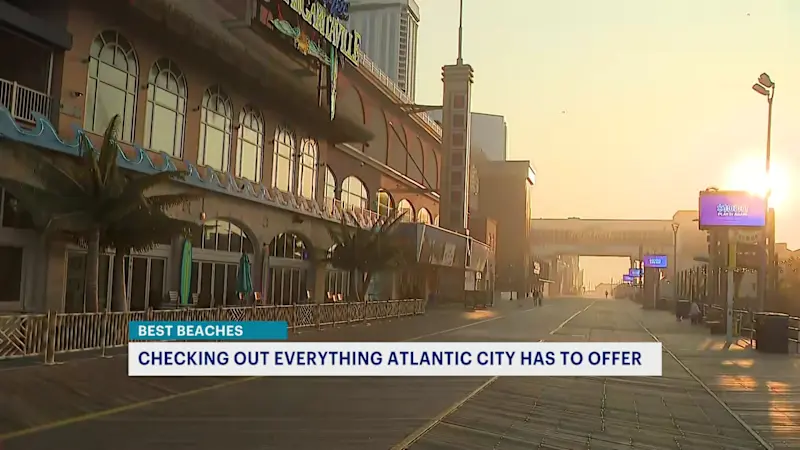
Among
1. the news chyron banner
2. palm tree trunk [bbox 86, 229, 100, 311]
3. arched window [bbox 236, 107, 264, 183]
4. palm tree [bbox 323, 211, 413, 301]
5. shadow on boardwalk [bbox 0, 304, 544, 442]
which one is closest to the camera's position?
shadow on boardwalk [bbox 0, 304, 544, 442]

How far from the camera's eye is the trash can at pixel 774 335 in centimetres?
2370

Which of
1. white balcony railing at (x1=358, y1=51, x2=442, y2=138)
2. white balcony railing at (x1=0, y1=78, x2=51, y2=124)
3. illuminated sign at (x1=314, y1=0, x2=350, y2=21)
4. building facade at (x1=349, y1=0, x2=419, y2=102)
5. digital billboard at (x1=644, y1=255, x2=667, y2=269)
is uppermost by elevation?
building facade at (x1=349, y1=0, x2=419, y2=102)

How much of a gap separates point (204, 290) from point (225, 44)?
9.18 meters

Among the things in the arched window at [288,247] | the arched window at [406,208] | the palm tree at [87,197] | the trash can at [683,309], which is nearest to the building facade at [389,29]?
the arched window at [406,208]

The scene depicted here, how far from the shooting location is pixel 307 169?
130ft

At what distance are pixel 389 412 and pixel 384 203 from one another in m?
44.2

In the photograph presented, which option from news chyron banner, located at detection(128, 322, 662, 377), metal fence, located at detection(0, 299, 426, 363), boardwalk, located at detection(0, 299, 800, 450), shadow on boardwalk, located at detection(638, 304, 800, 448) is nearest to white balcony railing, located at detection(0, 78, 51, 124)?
metal fence, located at detection(0, 299, 426, 363)

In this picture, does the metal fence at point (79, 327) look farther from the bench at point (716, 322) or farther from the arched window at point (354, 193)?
the arched window at point (354, 193)

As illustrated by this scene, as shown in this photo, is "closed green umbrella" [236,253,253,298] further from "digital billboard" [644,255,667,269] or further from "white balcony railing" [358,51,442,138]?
"digital billboard" [644,255,667,269]

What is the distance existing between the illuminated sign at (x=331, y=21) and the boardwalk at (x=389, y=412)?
846 inches

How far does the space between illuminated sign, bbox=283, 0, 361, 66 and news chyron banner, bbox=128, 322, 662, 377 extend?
16025mm

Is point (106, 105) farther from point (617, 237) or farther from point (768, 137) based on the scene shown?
point (617, 237)

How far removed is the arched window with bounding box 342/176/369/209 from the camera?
152ft

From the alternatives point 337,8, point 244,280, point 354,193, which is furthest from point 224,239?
point 354,193
